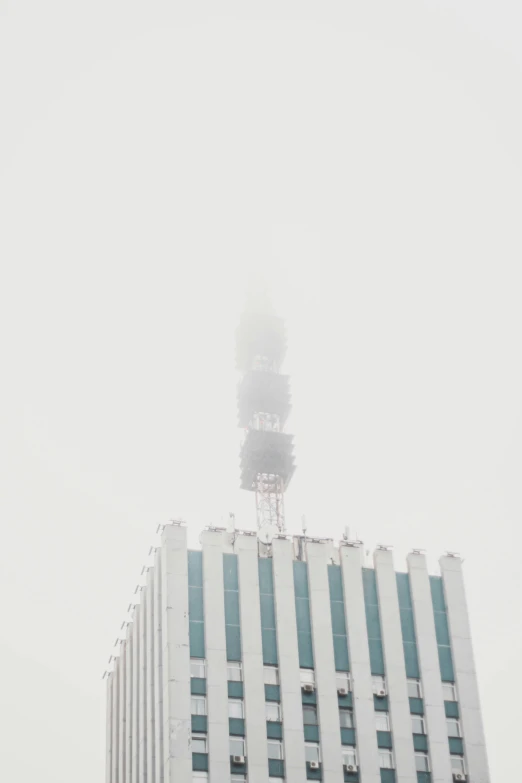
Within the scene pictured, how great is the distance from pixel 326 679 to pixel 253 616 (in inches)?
269

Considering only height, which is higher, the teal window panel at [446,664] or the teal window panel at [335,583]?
the teal window panel at [335,583]

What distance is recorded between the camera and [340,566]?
99.9 m

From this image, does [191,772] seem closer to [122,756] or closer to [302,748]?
[302,748]

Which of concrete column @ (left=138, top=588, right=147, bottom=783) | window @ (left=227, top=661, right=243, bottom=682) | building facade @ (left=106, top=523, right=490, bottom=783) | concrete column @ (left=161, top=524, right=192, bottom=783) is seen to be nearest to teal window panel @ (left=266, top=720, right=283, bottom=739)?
building facade @ (left=106, top=523, right=490, bottom=783)

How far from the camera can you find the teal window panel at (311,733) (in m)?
91.0

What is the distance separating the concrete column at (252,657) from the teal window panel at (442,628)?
1427cm

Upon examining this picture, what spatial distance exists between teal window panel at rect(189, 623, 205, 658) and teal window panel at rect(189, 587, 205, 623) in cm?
Result: 46

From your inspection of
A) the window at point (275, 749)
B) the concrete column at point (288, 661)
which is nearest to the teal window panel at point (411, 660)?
the concrete column at point (288, 661)

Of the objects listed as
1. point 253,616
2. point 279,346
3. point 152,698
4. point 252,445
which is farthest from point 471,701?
point 279,346

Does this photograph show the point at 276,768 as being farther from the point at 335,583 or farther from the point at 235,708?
the point at 335,583

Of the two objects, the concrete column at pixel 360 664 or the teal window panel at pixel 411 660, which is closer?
the concrete column at pixel 360 664

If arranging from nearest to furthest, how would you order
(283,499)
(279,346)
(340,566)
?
(340,566) < (283,499) < (279,346)

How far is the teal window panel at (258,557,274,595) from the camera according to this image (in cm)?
9656

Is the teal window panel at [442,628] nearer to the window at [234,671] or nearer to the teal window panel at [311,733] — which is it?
the teal window panel at [311,733]
